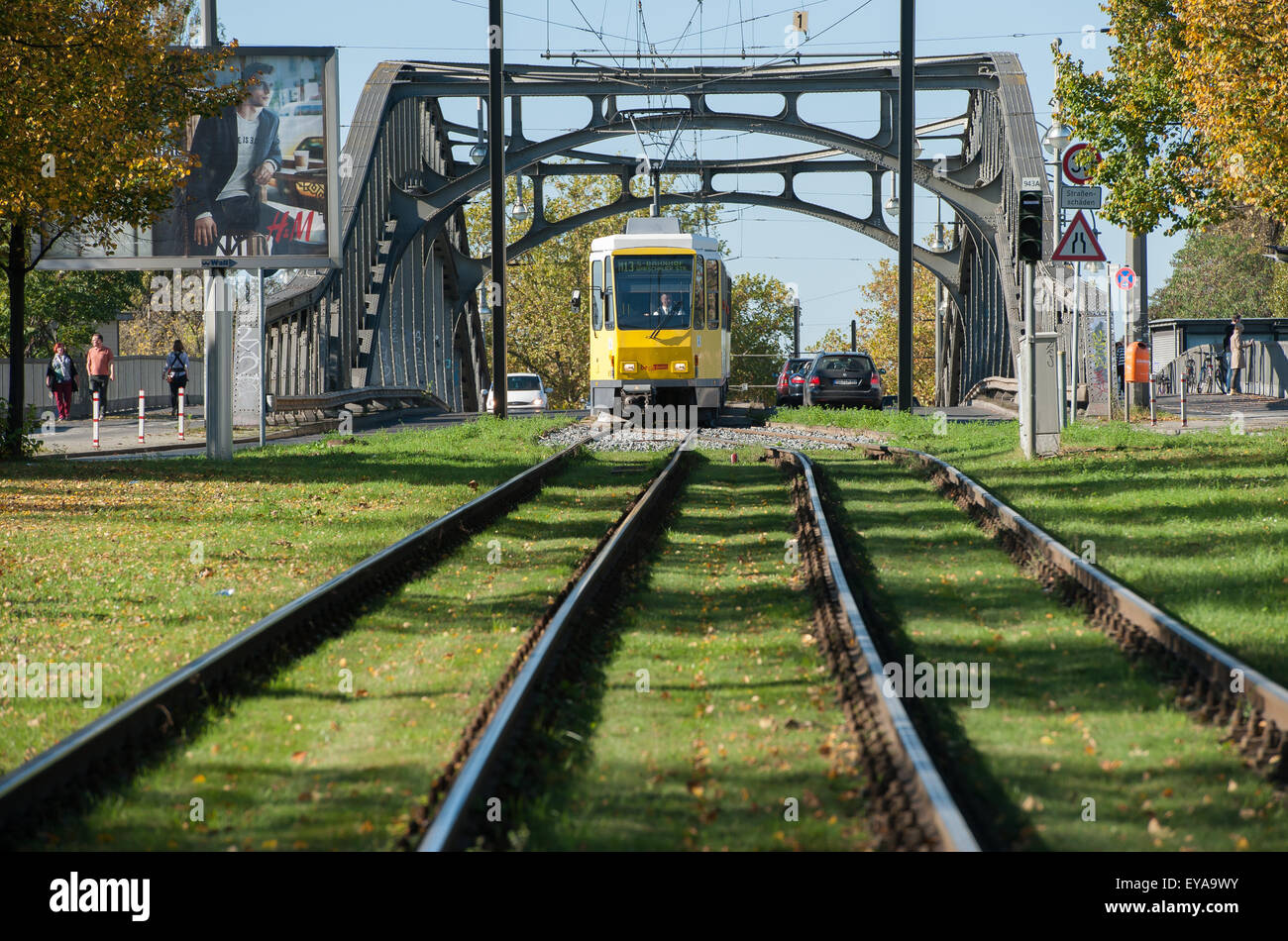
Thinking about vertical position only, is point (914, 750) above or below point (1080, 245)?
below

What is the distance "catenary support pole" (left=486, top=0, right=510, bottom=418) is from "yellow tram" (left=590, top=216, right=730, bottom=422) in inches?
141

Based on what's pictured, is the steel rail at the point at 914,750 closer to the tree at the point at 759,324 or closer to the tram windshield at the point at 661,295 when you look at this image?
the tram windshield at the point at 661,295

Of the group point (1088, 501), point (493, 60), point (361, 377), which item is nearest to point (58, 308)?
point (361, 377)

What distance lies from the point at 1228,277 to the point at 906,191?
5770 cm

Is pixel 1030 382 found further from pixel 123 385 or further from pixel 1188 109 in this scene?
pixel 123 385

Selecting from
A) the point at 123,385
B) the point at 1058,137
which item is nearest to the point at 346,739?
the point at 1058,137

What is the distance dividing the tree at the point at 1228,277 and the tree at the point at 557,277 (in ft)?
95.0

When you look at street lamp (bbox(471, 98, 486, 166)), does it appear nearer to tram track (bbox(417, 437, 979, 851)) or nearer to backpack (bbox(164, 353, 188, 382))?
backpack (bbox(164, 353, 188, 382))

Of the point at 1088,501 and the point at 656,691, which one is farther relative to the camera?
the point at 1088,501

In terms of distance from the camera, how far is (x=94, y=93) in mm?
19047

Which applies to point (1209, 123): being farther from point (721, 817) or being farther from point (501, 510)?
point (721, 817)

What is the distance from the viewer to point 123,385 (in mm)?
43438

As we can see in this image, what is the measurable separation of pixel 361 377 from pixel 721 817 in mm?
35904
